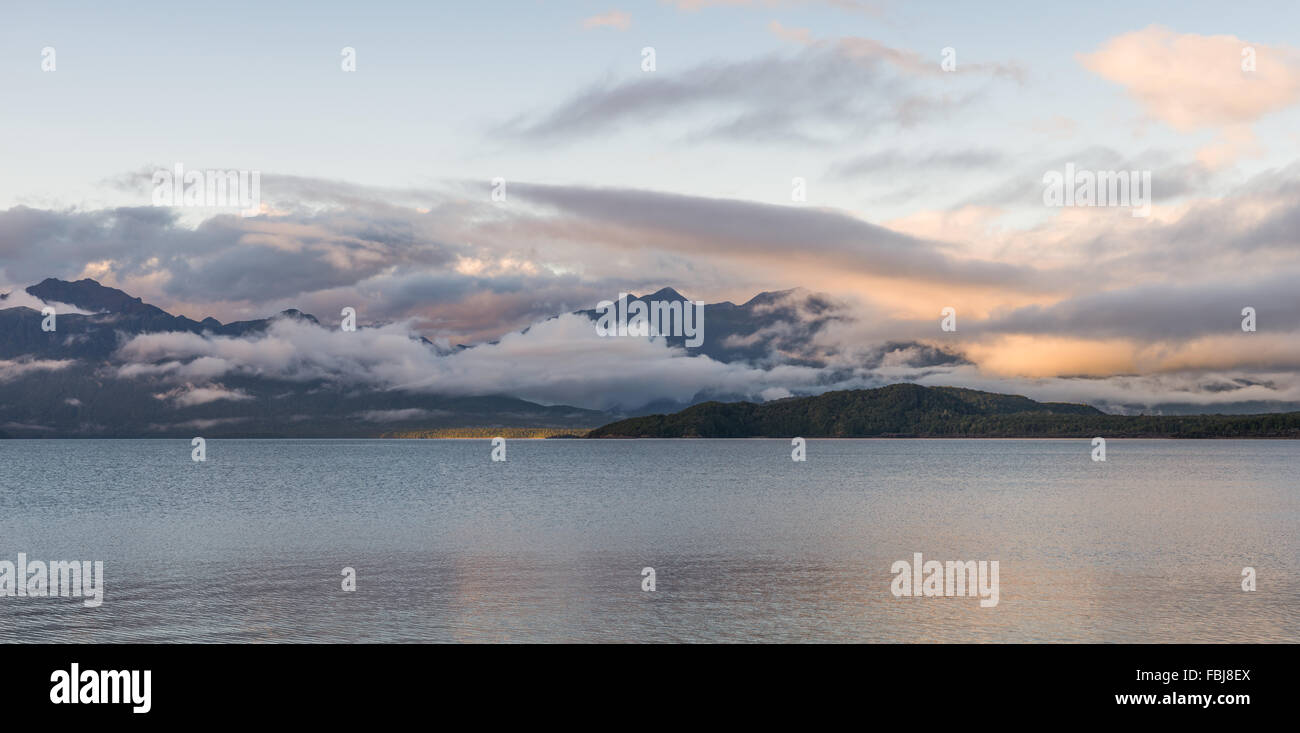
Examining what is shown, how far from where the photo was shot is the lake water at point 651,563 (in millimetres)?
29000

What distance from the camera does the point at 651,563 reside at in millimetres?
43375

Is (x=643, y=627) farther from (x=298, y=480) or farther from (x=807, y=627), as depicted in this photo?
(x=298, y=480)

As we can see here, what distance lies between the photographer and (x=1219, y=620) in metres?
29.8

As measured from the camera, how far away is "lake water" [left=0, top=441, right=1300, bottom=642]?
1142 inches

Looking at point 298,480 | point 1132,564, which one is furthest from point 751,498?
point 298,480

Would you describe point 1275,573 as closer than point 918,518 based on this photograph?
Yes

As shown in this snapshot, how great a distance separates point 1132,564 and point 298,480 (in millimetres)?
106963
